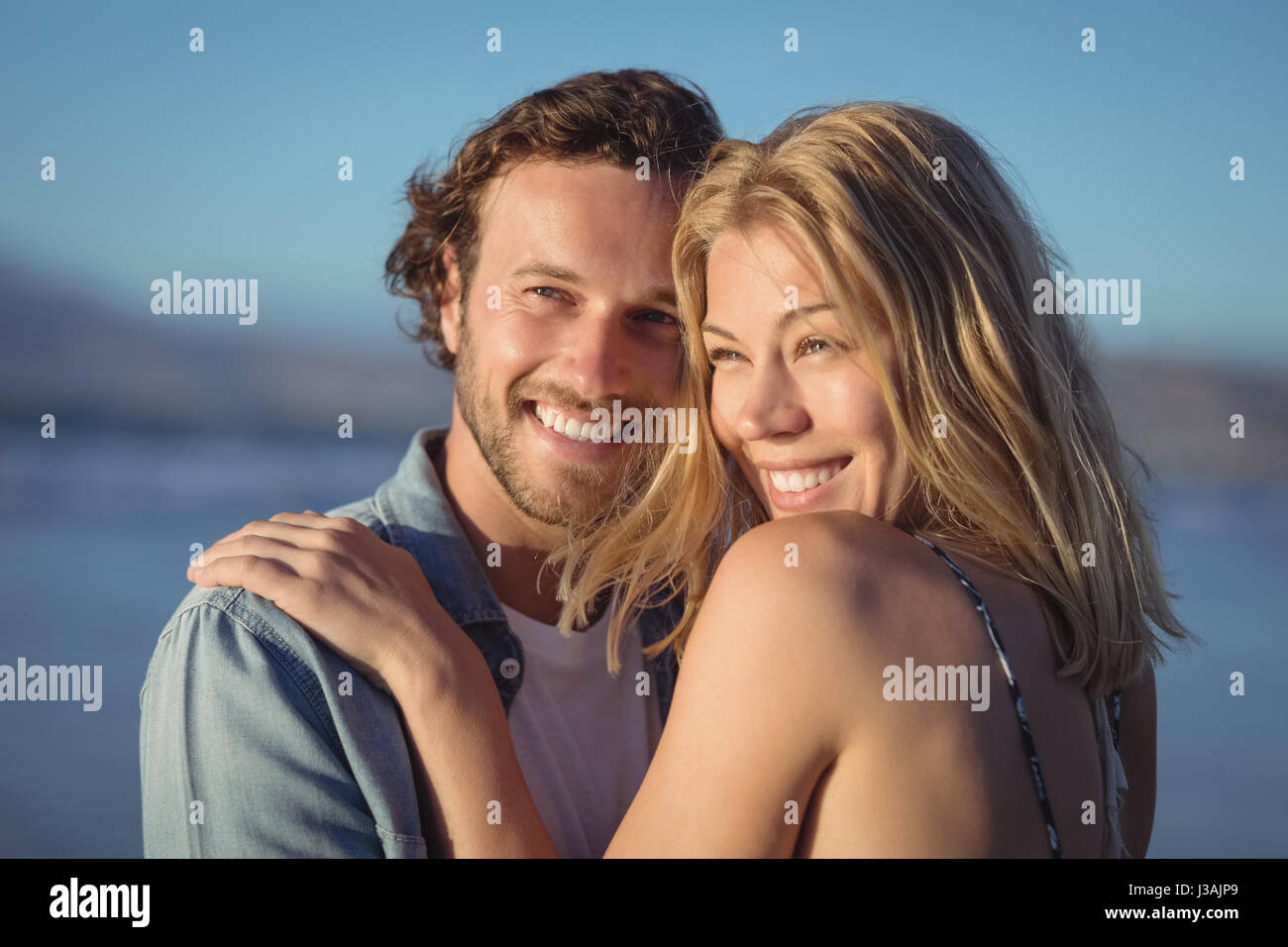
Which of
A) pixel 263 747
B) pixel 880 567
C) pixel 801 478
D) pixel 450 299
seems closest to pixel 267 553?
pixel 263 747

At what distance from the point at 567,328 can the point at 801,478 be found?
2.91 ft

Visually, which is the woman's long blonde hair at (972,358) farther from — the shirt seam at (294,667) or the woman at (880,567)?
the shirt seam at (294,667)

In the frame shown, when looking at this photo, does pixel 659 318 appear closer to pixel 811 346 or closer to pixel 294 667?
pixel 811 346

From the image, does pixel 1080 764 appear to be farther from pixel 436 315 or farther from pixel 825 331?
pixel 436 315

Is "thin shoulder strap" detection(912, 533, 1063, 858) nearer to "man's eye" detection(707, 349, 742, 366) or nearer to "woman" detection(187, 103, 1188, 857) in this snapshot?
"woman" detection(187, 103, 1188, 857)

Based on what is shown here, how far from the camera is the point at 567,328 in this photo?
2.71 metres

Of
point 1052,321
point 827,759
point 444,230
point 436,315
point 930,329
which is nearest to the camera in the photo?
point 827,759

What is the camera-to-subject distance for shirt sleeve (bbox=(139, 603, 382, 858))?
1.96 meters

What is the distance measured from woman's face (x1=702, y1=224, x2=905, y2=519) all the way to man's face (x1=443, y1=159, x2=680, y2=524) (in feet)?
1.47

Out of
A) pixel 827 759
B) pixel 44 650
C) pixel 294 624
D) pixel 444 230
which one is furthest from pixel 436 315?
pixel 44 650

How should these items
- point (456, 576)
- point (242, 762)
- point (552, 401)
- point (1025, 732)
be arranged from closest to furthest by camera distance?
point (1025, 732), point (242, 762), point (456, 576), point (552, 401)

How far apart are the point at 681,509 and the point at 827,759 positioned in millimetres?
1095

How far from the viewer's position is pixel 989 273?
2.02 metres
